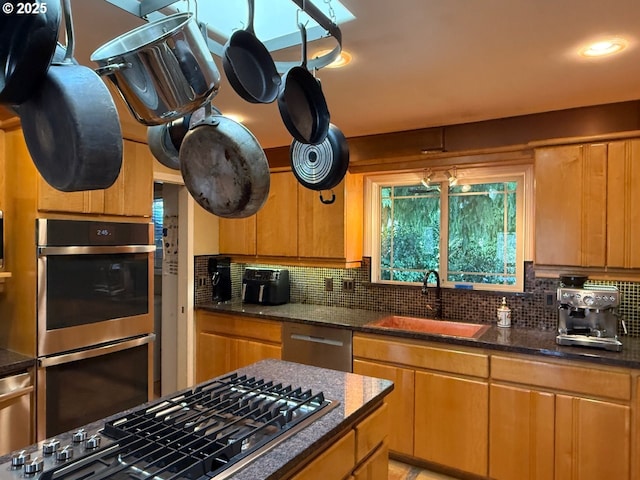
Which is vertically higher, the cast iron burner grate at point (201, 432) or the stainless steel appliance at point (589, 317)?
the stainless steel appliance at point (589, 317)

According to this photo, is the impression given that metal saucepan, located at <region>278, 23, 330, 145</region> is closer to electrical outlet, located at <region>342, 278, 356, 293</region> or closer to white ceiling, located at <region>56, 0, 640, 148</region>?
white ceiling, located at <region>56, 0, 640, 148</region>

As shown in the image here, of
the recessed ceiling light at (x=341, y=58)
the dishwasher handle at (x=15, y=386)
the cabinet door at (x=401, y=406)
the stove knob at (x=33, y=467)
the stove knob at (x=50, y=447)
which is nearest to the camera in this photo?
the stove knob at (x=33, y=467)

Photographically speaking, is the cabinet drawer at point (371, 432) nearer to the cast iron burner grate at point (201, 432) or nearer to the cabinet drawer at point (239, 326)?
the cast iron burner grate at point (201, 432)

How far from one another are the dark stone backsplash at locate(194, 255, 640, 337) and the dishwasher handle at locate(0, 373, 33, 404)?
177cm

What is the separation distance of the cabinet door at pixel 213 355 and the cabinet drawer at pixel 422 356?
1.20 metres

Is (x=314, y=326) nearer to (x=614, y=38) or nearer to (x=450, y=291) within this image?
(x=450, y=291)

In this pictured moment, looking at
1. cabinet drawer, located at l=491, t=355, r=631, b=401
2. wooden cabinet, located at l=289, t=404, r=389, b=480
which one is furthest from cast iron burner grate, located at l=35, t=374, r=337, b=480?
cabinet drawer, located at l=491, t=355, r=631, b=401

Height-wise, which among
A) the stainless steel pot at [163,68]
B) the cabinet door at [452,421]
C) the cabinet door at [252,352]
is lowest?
the cabinet door at [452,421]

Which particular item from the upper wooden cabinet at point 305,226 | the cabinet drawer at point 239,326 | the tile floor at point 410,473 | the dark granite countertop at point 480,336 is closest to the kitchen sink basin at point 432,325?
the dark granite countertop at point 480,336

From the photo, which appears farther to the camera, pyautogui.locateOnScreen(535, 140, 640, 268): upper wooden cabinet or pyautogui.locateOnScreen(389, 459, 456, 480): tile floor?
pyautogui.locateOnScreen(389, 459, 456, 480): tile floor

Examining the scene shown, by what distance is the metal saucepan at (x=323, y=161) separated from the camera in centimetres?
177

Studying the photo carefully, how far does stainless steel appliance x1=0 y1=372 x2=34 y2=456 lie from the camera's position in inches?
84.7

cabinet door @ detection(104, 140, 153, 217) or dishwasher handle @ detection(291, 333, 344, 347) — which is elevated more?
cabinet door @ detection(104, 140, 153, 217)

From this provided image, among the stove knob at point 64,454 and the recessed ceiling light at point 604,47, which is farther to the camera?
the recessed ceiling light at point 604,47
